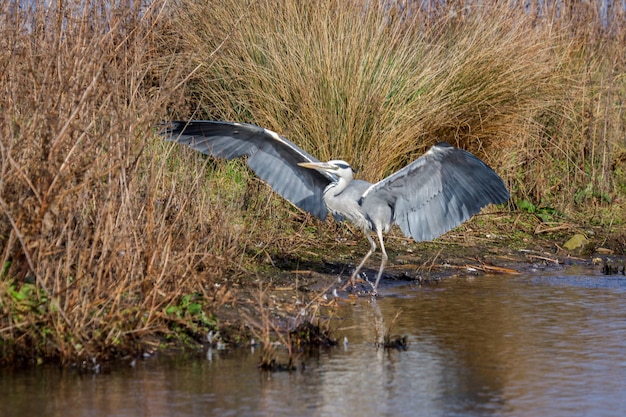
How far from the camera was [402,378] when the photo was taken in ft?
15.8

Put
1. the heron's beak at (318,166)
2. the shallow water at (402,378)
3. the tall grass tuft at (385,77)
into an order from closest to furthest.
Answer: the shallow water at (402,378) < the heron's beak at (318,166) < the tall grass tuft at (385,77)

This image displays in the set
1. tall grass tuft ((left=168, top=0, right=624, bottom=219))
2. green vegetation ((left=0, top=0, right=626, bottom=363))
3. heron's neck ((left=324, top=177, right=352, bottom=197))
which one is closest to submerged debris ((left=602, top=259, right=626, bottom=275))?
green vegetation ((left=0, top=0, right=626, bottom=363))

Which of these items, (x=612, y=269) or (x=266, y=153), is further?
(x=612, y=269)

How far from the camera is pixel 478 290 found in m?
7.26

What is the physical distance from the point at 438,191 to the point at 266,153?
4.52 feet

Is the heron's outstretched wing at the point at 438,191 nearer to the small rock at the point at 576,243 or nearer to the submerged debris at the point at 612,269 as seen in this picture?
the submerged debris at the point at 612,269

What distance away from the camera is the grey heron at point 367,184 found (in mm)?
7121

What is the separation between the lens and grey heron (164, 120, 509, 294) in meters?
7.12

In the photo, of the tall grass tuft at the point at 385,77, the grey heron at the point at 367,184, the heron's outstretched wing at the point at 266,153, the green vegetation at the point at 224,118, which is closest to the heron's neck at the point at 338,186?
the grey heron at the point at 367,184

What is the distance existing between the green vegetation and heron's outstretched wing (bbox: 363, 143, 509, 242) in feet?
3.41

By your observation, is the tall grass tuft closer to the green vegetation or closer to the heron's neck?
the green vegetation

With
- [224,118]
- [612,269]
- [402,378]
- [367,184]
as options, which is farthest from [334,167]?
[402,378]

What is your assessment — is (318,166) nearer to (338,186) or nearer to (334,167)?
(334,167)

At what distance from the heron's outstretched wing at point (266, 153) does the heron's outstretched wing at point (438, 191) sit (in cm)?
A: 63
